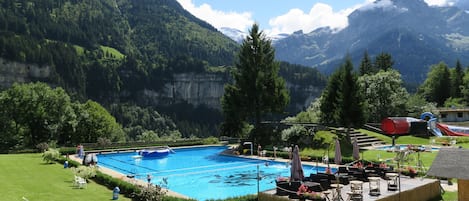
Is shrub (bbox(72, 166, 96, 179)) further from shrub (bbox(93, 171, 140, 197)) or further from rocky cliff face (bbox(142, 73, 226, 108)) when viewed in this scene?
rocky cliff face (bbox(142, 73, 226, 108))

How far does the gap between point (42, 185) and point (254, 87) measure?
965 inches

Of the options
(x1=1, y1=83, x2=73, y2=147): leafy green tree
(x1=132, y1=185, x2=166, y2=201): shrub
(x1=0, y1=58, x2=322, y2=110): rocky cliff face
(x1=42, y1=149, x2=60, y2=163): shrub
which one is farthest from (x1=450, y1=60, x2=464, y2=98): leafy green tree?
(x1=0, y1=58, x2=322, y2=110): rocky cliff face

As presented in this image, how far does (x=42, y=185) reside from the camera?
19.9 meters

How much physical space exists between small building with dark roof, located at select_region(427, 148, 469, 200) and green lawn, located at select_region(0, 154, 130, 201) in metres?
12.8

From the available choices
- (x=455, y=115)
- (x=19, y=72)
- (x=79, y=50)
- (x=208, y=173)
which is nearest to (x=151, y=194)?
(x=208, y=173)

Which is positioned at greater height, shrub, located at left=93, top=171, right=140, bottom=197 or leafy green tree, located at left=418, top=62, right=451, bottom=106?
leafy green tree, located at left=418, top=62, right=451, bottom=106

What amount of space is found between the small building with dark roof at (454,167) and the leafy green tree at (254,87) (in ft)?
88.1

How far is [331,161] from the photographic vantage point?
27.7 meters

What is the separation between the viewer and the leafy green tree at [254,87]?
40.8 metres

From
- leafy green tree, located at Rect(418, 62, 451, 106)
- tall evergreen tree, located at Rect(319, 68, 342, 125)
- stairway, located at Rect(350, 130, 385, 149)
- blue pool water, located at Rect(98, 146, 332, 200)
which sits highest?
leafy green tree, located at Rect(418, 62, 451, 106)

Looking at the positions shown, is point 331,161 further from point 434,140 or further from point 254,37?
point 254,37

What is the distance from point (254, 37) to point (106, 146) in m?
19.7

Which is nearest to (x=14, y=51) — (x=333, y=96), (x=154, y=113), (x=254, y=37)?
(x=154, y=113)

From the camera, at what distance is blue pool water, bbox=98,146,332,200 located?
22328 millimetres
